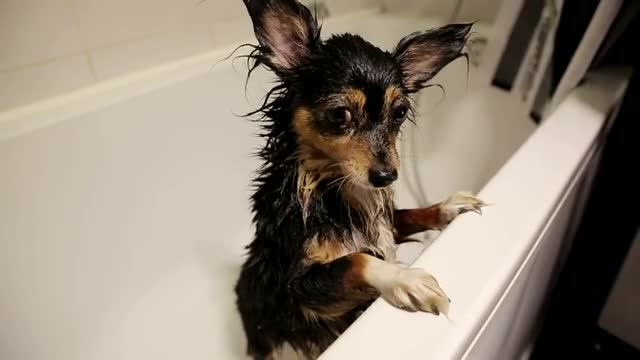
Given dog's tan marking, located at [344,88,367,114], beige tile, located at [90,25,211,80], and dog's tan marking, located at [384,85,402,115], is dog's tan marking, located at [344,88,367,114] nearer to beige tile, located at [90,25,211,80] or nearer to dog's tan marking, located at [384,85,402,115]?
dog's tan marking, located at [384,85,402,115]

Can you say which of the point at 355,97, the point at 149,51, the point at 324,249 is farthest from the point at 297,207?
the point at 149,51

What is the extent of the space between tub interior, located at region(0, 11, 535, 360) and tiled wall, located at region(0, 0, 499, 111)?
0.11 m

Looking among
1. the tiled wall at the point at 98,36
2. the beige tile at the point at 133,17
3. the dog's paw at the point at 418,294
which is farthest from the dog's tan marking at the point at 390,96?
the beige tile at the point at 133,17

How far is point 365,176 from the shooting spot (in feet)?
2.09

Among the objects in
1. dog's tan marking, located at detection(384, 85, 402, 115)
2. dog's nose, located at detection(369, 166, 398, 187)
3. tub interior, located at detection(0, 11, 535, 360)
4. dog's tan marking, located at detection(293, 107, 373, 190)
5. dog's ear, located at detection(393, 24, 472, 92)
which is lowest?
tub interior, located at detection(0, 11, 535, 360)

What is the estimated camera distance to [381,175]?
0.63 m

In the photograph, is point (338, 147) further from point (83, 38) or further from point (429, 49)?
point (83, 38)

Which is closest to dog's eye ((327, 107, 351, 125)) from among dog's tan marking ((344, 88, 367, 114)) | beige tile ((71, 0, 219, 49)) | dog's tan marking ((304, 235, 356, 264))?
dog's tan marking ((344, 88, 367, 114))

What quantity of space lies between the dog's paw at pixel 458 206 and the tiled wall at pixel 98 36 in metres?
0.49

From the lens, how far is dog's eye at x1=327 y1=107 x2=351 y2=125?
63cm

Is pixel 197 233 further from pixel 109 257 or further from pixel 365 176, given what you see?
pixel 365 176

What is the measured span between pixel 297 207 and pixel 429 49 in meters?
0.29

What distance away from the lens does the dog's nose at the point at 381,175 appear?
626 millimetres

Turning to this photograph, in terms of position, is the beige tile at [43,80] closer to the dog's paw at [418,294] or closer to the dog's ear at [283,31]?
the dog's ear at [283,31]
